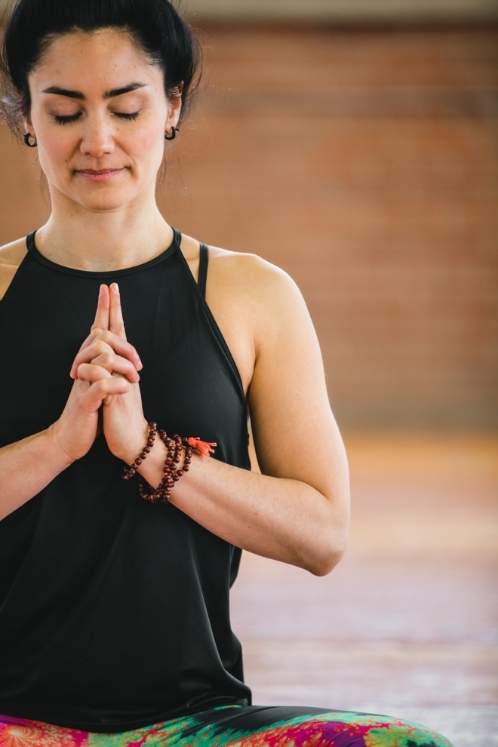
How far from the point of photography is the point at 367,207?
9.70 m

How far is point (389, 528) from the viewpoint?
554cm

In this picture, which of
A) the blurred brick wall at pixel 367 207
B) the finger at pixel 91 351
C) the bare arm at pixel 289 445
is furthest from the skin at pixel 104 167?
the blurred brick wall at pixel 367 207

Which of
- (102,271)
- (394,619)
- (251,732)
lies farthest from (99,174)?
(394,619)

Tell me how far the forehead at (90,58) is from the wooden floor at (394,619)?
58.0 inches

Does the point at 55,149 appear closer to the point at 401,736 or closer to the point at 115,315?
the point at 115,315

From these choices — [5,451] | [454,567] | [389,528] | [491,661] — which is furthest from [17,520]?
[389,528]

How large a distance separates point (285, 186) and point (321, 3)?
1334 millimetres

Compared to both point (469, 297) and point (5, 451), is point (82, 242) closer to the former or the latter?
point (5, 451)

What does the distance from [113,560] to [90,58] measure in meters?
0.55

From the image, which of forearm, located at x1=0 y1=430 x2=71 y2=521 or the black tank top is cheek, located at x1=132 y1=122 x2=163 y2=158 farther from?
forearm, located at x1=0 y1=430 x2=71 y2=521

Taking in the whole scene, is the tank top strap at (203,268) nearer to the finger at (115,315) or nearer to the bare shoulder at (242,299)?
the bare shoulder at (242,299)

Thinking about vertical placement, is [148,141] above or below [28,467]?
above

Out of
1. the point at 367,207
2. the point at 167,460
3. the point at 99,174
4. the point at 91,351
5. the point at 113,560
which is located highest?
the point at 367,207

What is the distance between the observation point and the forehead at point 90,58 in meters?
1.46
